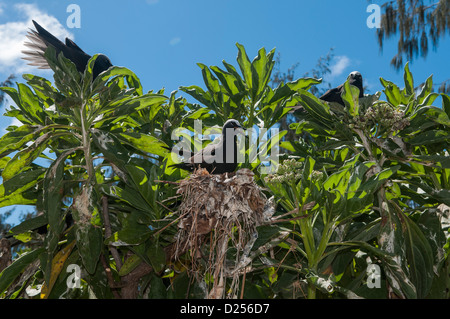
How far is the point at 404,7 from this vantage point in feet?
54.4

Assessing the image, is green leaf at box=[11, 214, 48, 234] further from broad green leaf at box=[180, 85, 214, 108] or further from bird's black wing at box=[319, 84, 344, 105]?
bird's black wing at box=[319, 84, 344, 105]

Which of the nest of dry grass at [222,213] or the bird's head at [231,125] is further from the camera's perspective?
the bird's head at [231,125]

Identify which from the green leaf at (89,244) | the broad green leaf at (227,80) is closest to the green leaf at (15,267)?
the green leaf at (89,244)

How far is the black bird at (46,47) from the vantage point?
17.5ft

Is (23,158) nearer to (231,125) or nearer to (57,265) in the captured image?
(57,265)

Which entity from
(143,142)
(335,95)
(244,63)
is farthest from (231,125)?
(335,95)

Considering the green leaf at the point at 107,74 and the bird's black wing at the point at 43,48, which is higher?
the bird's black wing at the point at 43,48

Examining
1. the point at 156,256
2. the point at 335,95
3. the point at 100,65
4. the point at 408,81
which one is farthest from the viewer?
the point at 100,65

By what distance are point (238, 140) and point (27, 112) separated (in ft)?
6.03

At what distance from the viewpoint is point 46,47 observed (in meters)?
5.38

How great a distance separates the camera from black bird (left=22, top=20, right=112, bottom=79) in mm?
5344

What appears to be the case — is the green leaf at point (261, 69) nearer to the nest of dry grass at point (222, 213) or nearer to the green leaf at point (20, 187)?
the nest of dry grass at point (222, 213)

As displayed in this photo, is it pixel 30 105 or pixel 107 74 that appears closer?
pixel 107 74

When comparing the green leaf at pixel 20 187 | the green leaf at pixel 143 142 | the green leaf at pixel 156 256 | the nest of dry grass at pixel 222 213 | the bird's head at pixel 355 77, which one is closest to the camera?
the nest of dry grass at pixel 222 213
